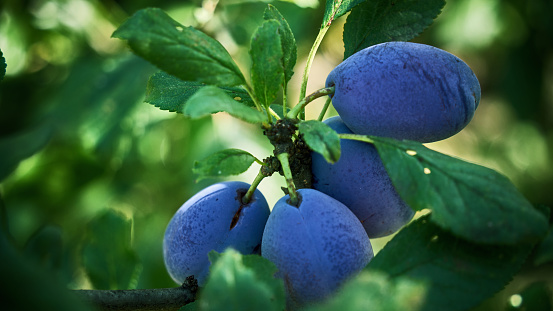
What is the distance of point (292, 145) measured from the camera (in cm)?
68

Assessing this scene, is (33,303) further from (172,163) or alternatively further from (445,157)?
(172,163)

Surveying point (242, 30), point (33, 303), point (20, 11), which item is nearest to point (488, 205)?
point (33, 303)

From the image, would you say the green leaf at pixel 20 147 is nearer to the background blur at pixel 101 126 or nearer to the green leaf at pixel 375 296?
the background blur at pixel 101 126

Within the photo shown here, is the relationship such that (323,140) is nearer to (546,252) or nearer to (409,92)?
(409,92)

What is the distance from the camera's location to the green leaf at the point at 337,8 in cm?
72

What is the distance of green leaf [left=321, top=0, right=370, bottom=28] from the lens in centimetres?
72

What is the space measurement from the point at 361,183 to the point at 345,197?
3 centimetres

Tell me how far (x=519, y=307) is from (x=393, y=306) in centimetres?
37

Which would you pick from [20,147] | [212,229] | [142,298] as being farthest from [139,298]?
[20,147]

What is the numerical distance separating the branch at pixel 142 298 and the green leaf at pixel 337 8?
470mm

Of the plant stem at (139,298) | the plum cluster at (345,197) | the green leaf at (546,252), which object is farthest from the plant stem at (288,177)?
the green leaf at (546,252)

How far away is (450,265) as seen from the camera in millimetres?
536

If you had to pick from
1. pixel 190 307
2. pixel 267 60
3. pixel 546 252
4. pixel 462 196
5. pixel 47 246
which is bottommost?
pixel 47 246

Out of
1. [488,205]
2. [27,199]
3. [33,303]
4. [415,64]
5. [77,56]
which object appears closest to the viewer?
[33,303]
